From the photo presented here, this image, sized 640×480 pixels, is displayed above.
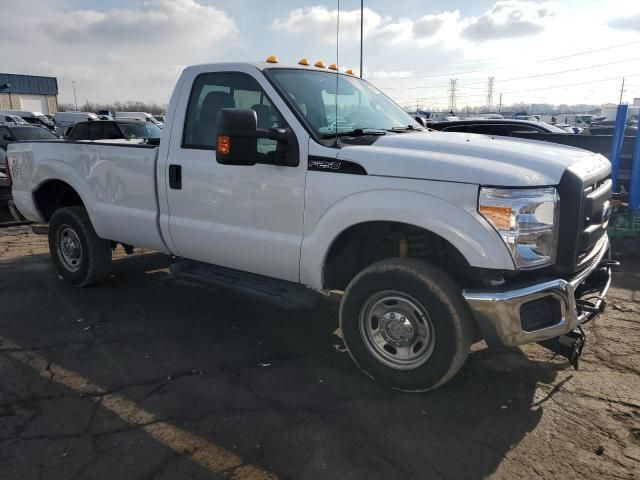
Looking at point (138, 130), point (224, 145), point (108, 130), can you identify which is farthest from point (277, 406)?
point (138, 130)

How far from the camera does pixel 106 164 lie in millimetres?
4906

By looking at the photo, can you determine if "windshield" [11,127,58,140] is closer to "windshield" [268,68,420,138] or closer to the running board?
the running board

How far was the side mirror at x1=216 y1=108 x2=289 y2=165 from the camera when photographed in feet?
10.7

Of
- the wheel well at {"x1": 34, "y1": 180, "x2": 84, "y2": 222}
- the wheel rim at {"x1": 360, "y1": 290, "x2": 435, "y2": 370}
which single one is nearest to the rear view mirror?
the wheel rim at {"x1": 360, "y1": 290, "x2": 435, "y2": 370}

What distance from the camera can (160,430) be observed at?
3055 mm

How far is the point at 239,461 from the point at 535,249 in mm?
1976

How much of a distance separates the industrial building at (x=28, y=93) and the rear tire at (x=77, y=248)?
2795 inches

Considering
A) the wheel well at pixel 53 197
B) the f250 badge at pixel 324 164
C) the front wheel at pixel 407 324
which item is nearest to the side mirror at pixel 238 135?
the f250 badge at pixel 324 164

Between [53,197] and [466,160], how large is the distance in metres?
4.79

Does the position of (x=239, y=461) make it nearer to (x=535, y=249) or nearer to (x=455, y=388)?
(x=455, y=388)

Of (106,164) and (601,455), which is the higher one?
(106,164)

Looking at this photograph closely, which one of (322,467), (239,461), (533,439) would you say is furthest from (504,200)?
(239,461)

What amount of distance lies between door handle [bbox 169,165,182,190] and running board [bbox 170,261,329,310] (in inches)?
27.3

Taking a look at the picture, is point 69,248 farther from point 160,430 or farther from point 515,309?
point 515,309
